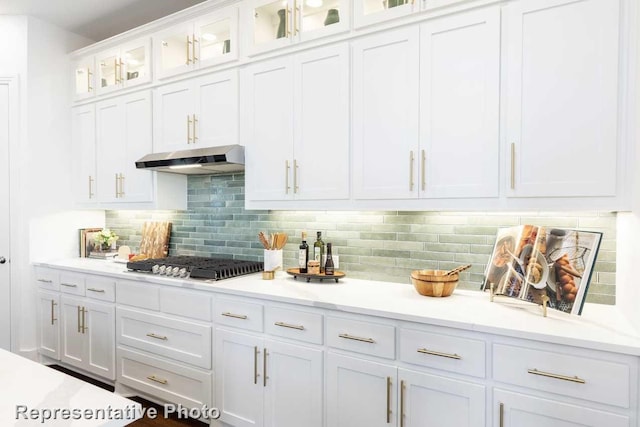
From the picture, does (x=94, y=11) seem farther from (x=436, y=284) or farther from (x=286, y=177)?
(x=436, y=284)

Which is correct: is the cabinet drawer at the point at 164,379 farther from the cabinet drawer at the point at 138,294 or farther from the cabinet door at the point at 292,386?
the cabinet door at the point at 292,386

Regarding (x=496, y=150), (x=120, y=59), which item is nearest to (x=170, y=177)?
(x=120, y=59)

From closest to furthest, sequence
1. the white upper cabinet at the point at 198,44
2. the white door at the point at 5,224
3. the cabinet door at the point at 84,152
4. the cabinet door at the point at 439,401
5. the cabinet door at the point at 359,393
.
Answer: the cabinet door at the point at 439,401 → the cabinet door at the point at 359,393 → the white upper cabinet at the point at 198,44 → the white door at the point at 5,224 → the cabinet door at the point at 84,152

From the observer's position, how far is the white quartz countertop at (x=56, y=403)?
0.96m

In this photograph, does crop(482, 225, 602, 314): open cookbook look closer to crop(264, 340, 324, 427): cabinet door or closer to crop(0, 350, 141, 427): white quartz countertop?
crop(264, 340, 324, 427): cabinet door

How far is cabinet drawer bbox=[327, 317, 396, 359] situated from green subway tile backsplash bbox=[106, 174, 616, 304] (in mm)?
669

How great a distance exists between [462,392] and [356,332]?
54 centimetres

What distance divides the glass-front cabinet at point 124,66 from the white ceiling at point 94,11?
371 millimetres

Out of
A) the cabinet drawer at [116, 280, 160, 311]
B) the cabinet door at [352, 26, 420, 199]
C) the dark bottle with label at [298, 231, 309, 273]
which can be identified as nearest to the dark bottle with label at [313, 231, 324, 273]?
the dark bottle with label at [298, 231, 309, 273]

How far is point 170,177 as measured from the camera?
10.8ft

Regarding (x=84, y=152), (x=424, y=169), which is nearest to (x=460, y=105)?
(x=424, y=169)

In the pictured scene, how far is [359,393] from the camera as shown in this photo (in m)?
1.89

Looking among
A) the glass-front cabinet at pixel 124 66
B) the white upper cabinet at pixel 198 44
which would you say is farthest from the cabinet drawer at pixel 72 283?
the white upper cabinet at pixel 198 44

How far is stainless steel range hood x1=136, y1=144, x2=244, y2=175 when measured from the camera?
2.59 meters
